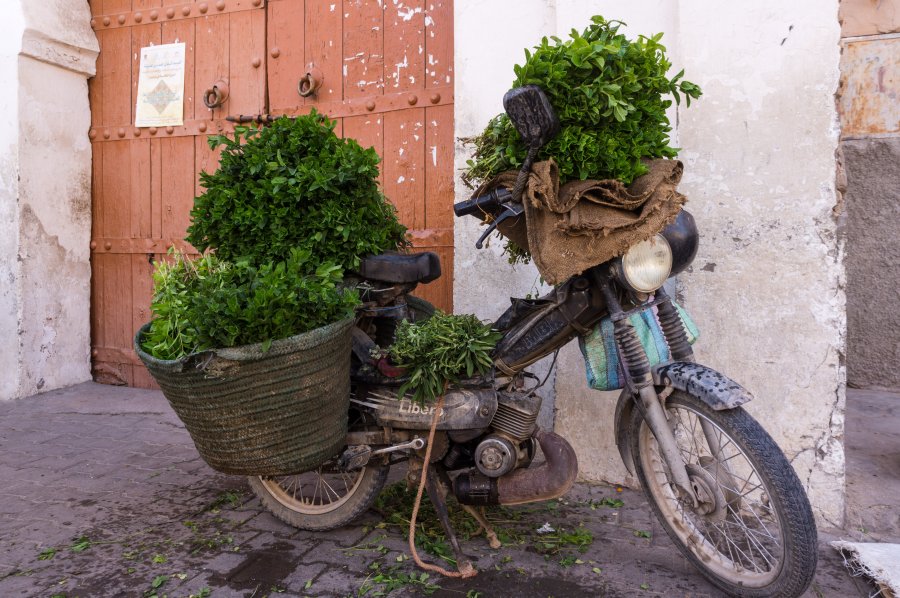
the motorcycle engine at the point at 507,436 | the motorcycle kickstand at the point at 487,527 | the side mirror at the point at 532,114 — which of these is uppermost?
the side mirror at the point at 532,114

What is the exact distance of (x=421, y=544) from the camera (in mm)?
2553

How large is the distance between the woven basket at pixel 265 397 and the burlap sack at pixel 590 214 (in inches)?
29.3

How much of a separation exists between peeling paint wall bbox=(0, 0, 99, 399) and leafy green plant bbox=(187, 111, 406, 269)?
9.80ft

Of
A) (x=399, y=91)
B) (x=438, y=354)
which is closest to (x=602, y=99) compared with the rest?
(x=438, y=354)

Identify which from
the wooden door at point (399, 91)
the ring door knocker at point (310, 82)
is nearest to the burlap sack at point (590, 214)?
the wooden door at point (399, 91)

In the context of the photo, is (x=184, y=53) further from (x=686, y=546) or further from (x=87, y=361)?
(x=686, y=546)

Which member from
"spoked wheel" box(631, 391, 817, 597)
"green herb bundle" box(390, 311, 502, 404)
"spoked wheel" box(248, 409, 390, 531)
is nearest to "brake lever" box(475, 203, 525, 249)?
"green herb bundle" box(390, 311, 502, 404)

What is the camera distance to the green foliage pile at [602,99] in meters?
2.04

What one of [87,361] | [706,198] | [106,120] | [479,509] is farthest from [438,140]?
[87,361]

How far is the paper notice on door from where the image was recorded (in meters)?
4.80

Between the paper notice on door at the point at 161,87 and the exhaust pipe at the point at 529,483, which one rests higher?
the paper notice on door at the point at 161,87

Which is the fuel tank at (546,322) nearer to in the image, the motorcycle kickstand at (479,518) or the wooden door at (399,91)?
the motorcycle kickstand at (479,518)

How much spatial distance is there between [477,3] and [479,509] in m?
2.56

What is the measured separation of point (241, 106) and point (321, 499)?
2.99 m
